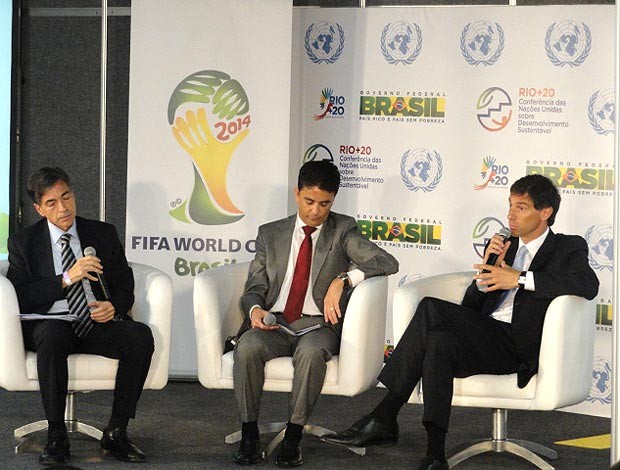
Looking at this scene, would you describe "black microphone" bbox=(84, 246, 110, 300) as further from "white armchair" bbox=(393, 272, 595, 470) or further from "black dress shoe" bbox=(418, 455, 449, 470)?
"black dress shoe" bbox=(418, 455, 449, 470)

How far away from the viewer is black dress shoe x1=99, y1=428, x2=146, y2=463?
4.59 m

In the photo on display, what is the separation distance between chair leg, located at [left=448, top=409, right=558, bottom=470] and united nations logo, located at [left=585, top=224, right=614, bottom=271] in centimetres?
149

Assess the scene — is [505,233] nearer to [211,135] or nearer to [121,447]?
[121,447]

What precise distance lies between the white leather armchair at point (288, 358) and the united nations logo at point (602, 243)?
5.39ft

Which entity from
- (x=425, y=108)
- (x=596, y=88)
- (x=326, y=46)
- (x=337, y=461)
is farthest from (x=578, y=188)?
(x=337, y=461)

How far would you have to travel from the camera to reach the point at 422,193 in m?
6.27

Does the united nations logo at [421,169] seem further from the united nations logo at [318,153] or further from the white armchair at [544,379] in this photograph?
the white armchair at [544,379]

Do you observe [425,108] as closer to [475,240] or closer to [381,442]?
[475,240]

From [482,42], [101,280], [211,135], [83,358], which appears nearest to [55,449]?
[83,358]

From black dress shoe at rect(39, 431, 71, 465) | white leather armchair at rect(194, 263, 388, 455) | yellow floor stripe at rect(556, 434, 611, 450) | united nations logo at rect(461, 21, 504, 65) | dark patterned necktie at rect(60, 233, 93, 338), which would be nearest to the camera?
black dress shoe at rect(39, 431, 71, 465)

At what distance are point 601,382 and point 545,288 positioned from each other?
1.67 meters

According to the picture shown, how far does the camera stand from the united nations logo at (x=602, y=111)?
5.88 metres

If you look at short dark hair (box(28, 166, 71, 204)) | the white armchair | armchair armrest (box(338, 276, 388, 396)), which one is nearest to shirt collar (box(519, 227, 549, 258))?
the white armchair

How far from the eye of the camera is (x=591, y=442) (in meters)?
5.18
